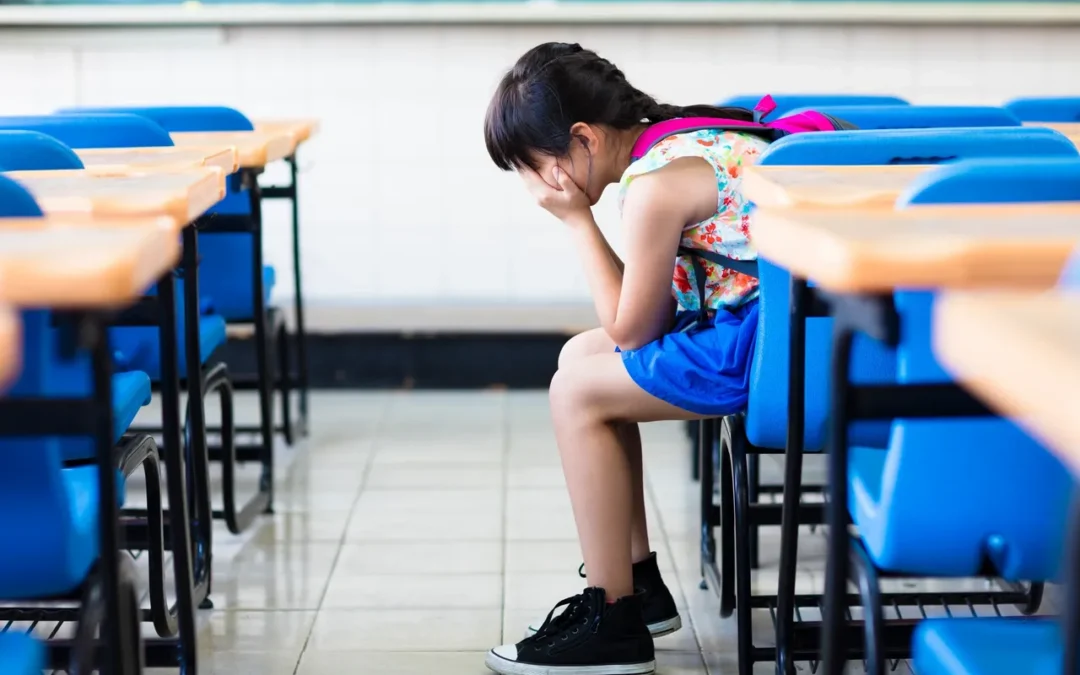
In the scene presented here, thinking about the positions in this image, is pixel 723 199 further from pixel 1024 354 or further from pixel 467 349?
pixel 467 349

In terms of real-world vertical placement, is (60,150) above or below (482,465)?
above

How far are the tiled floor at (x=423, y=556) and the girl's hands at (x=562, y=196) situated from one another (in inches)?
29.7

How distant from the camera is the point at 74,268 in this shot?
0.90 meters

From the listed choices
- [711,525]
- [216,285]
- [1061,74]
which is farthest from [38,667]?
[1061,74]

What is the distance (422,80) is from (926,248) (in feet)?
10.9

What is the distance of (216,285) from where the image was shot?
291cm

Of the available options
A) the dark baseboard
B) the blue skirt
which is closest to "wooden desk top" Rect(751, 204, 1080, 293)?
the blue skirt

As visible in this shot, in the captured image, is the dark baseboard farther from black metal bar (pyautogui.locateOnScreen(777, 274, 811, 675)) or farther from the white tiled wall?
black metal bar (pyautogui.locateOnScreen(777, 274, 811, 675))

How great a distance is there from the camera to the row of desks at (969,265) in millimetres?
613

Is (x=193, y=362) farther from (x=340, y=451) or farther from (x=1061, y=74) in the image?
(x=1061, y=74)

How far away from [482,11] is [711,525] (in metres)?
2.19

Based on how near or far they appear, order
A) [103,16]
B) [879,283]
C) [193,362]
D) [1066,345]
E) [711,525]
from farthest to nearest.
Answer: [103,16] → [711,525] → [193,362] → [879,283] → [1066,345]

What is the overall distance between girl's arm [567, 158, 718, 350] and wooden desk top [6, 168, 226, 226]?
60 cm

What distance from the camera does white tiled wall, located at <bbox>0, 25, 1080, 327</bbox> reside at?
4.03m
